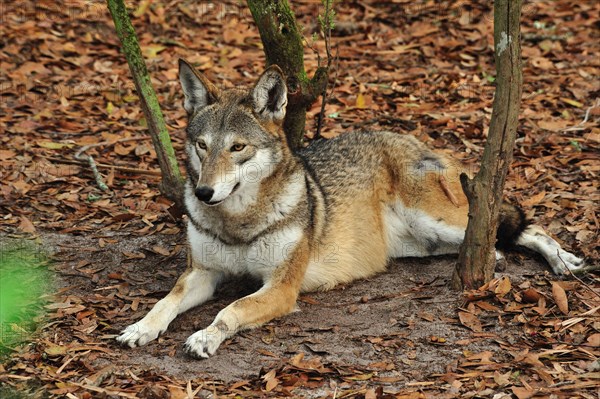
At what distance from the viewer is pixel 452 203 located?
315 inches

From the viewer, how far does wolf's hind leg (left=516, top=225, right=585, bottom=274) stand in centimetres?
730

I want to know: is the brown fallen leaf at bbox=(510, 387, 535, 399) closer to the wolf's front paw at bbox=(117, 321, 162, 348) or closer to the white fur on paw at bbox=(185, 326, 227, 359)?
the white fur on paw at bbox=(185, 326, 227, 359)

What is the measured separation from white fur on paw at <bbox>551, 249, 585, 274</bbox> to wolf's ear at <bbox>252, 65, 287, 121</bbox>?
292cm

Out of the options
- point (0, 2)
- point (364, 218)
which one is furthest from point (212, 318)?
point (0, 2)

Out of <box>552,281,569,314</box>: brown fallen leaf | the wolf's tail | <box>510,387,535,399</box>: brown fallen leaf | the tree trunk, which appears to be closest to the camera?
<box>510,387,535,399</box>: brown fallen leaf

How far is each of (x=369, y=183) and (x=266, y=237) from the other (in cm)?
161

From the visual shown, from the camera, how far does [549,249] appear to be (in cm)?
746

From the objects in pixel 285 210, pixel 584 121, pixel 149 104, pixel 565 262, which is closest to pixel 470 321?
pixel 565 262

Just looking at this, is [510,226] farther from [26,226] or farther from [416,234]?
[26,226]

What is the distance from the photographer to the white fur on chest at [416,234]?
7945 mm

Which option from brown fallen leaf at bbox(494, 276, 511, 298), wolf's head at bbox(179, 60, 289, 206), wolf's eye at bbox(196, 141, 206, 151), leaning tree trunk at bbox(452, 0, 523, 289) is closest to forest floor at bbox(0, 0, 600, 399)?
brown fallen leaf at bbox(494, 276, 511, 298)

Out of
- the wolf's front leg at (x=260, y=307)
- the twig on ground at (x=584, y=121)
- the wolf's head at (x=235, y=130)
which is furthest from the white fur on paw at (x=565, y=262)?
the twig on ground at (x=584, y=121)

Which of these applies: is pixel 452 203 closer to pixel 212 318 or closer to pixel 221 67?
pixel 212 318

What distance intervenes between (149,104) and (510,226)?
12.7 ft
